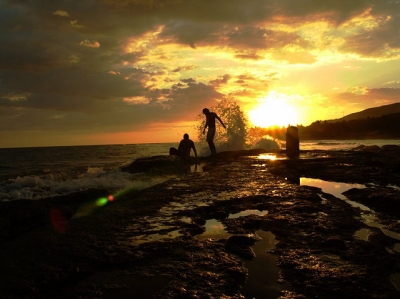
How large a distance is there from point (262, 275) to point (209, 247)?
0.89m

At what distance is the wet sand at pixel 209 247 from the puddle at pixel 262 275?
11 mm

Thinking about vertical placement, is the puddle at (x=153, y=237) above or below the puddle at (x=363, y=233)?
above

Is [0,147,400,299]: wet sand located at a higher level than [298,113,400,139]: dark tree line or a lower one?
lower

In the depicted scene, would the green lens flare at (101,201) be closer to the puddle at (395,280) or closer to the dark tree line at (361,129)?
the puddle at (395,280)

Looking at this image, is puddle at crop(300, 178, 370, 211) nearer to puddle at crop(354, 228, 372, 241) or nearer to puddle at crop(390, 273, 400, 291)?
puddle at crop(354, 228, 372, 241)

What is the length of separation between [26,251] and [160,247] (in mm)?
1596

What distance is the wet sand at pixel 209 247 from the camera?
2.68 meters

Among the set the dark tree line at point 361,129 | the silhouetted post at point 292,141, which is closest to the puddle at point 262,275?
the silhouetted post at point 292,141

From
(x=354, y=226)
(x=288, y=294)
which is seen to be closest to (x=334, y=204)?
(x=354, y=226)

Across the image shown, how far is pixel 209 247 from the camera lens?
12.0ft

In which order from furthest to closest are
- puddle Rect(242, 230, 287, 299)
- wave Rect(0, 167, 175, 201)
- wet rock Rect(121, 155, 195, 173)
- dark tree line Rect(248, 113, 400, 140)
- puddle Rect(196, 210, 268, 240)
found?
dark tree line Rect(248, 113, 400, 140) → wet rock Rect(121, 155, 195, 173) → wave Rect(0, 167, 175, 201) → puddle Rect(196, 210, 268, 240) → puddle Rect(242, 230, 287, 299)

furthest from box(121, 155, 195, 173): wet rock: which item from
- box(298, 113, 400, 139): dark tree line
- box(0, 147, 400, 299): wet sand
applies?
box(298, 113, 400, 139): dark tree line

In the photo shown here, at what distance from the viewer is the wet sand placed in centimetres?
268

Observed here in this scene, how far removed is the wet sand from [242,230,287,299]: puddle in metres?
0.01
